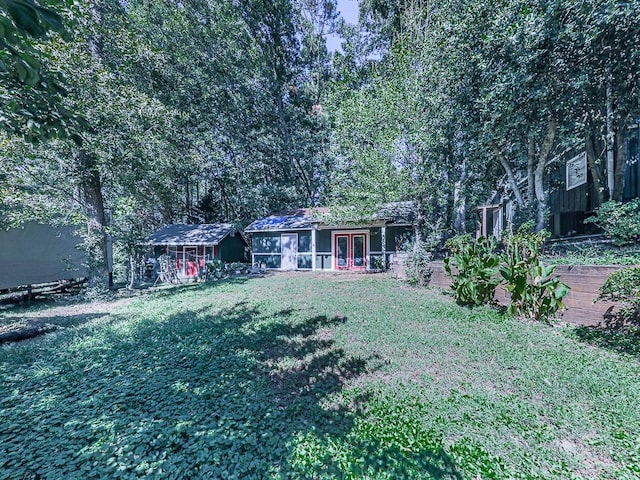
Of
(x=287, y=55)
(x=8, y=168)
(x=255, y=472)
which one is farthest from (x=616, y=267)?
(x=287, y=55)

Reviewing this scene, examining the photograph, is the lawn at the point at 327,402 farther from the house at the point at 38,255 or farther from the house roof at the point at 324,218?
the house at the point at 38,255

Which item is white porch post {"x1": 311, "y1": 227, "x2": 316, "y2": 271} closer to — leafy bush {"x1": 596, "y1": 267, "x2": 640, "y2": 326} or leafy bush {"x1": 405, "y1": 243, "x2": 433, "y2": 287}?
leafy bush {"x1": 405, "y1": 243, "x2": 433, "y2": 287}

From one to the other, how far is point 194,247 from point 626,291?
16.8m

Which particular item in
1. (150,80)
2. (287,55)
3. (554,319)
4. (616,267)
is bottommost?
(554,319)

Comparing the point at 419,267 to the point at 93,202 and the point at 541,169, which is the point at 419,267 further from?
the point at 93,202

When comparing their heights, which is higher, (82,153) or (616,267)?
(82,153)

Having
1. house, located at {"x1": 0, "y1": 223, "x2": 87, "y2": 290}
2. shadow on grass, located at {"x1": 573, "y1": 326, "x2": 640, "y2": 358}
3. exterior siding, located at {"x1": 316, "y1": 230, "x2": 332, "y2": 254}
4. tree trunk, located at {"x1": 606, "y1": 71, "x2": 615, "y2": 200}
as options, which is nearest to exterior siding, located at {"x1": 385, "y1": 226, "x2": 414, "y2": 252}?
exterior siding, located at {"x1": 316, "y1": 230, "x2": 332, "y2": 254}

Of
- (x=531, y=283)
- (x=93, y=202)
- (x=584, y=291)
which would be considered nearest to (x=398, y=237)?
(x=531, y=283)

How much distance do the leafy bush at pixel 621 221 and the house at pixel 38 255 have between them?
15.9m

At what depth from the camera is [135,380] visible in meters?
3.76

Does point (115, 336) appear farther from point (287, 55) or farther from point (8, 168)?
point (287, 55)

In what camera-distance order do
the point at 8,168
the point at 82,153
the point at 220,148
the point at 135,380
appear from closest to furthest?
the point at 135,380, the point at 8,168, the point at 82,153, the point at 220,148

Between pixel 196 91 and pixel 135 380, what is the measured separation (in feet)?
56.9

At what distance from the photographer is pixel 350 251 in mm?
14156
